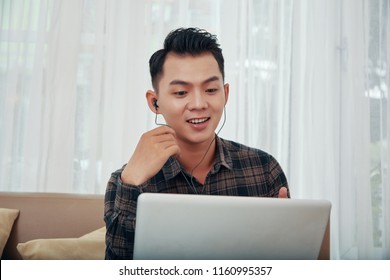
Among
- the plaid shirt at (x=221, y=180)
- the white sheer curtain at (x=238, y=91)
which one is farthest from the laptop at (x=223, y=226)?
the white sheer curtain at (x=238, y=91)

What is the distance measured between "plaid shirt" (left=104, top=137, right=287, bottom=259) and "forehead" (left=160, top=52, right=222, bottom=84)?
0.25 meters

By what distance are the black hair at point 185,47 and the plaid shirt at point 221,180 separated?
288 mm

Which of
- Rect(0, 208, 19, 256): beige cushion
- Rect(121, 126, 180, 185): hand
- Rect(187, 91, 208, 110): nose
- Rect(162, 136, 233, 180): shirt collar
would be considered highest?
Rect(187, 91, 208, 110): nose

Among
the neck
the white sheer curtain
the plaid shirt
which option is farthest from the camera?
the white sheer curtain

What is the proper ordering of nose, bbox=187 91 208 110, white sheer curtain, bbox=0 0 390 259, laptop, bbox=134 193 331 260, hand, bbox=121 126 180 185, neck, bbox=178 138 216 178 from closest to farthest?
laptop, bbox=134 193 331 260
hand, bbox=121 126 180 185
nose, bbox=187 91 208 110
neck, bbox=178 138 216 178
white sheer curtain, bbox=0 0 390 259

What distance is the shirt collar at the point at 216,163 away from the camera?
4.31ft

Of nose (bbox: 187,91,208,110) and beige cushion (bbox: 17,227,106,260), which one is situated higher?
nose (bbox: 187,91,208,110)

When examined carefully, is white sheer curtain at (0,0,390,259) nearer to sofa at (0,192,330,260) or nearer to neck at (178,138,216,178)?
sofa at (0,192,330,260)

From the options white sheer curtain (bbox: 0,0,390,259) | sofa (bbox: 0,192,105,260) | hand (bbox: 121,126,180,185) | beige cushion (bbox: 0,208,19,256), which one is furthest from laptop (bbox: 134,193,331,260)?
white sheer curtain (bbox: 0,0,390,259)

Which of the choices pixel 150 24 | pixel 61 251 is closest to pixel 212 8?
pixel 150 24

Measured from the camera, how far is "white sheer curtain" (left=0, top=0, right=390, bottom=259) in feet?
7.66

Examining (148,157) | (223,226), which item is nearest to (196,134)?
(148,157)

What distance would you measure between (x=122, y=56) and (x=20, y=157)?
2.58 ft

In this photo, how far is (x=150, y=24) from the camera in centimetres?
242
